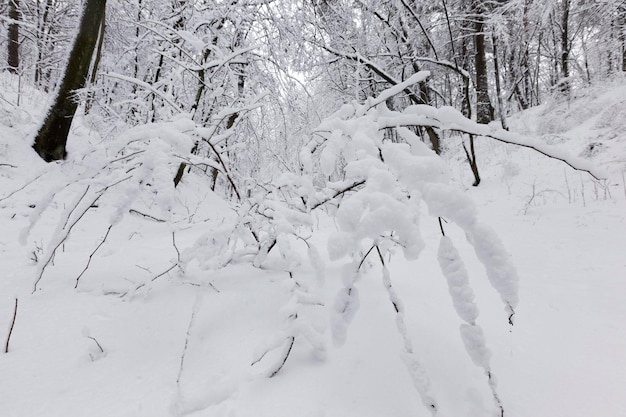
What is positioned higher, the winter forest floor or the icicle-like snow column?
the icicle-like snow column

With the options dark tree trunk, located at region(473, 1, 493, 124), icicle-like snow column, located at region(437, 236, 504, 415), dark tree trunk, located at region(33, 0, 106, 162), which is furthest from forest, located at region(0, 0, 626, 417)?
dark tree trunk, located at region(473, 1, 493, 124)

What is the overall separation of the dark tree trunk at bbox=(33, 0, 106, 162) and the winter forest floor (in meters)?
1.93

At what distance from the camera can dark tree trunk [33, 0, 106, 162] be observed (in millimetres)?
3615

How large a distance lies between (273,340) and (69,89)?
4.22m

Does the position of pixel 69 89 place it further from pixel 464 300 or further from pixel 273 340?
pixel 464 300

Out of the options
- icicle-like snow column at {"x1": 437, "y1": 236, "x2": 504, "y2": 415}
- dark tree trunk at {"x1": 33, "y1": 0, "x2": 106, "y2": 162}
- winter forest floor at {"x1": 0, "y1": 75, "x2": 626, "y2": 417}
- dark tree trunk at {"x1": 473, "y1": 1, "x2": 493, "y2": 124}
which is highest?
dark tree trunk at {"x1": 473, "y1": 1, "x2": 493, "y2": 124}

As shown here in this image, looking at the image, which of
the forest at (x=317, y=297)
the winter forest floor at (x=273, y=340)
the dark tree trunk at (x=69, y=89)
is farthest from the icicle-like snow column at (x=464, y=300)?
the dark tree trunk at (x=69, y=89)

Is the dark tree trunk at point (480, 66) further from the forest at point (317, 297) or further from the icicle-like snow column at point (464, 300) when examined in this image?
the icicle-like snow column at point (464, 300)

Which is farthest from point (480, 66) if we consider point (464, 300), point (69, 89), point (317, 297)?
point (464, 300)

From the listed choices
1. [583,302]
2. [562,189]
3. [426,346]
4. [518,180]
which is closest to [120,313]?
[426,346]

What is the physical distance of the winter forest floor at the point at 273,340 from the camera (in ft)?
2.71

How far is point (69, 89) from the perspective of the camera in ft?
12.1

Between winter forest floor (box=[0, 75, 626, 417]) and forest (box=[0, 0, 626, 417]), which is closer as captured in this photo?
forest (box=[0, 0, 626, 417])

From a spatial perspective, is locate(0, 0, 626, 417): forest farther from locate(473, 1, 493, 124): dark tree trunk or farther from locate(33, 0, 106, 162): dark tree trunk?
locate(473, 1, 493, 124): dark tree trunk
